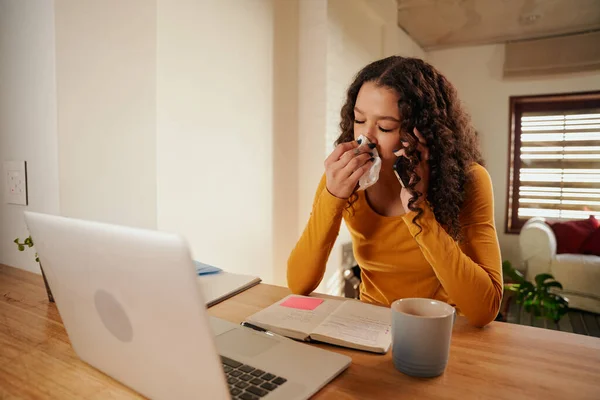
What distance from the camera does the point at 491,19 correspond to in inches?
142

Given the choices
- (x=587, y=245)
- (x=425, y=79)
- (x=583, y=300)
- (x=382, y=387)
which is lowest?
(x=583, y=300)

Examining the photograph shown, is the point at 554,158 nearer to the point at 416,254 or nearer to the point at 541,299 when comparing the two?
the point at 541,299

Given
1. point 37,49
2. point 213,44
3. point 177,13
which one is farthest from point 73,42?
point 213,44

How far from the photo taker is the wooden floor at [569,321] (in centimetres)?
285

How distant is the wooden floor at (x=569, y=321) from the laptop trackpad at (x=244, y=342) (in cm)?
283

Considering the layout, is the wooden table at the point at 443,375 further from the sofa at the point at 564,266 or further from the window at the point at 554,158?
the window at the point at 554,158

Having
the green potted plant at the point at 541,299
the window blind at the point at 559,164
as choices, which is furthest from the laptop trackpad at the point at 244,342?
the window blind at the point at 559,164

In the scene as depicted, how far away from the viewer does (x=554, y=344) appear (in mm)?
697

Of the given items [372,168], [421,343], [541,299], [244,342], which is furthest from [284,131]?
[541,299]

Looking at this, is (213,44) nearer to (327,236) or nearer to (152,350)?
(327,236)

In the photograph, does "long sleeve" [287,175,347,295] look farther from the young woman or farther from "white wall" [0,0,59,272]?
"white wall" [0,0,59,272]

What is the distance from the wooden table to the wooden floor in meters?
2.59

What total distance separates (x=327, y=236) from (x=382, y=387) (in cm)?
53

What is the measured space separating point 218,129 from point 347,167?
0.80 m
